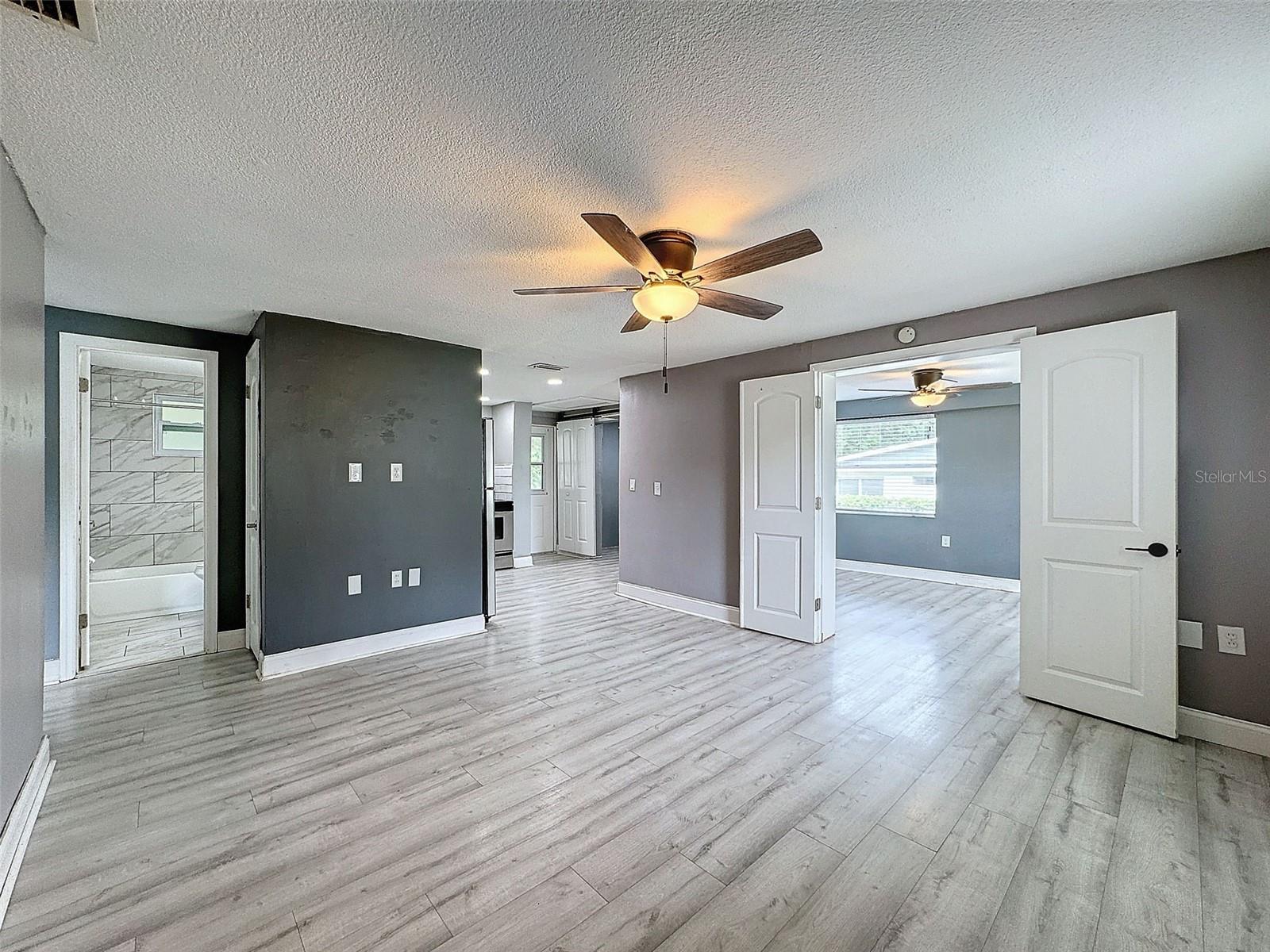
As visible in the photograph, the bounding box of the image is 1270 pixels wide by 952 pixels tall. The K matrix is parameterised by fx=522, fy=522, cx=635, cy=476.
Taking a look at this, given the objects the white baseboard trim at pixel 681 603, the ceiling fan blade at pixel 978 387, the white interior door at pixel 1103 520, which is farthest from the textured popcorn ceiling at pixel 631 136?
the white baseboard trim at pixel 681 603

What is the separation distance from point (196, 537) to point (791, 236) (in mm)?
6972

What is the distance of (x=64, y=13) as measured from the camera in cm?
119

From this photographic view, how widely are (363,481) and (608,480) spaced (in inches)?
196

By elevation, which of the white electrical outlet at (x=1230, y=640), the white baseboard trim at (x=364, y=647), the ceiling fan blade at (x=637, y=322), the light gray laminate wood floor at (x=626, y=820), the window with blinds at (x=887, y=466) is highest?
the ceiling fan blade at (x=637, y=322)

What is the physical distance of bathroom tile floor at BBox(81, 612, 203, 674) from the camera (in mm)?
3652

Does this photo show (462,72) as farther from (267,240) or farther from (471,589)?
(471,589)

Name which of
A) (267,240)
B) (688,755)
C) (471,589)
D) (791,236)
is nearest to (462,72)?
(791,236)

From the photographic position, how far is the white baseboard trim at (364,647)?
3410 millimetres

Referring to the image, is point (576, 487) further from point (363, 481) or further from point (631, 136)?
point (631, 136)

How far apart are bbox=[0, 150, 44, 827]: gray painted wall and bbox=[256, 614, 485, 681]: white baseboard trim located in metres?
1.17

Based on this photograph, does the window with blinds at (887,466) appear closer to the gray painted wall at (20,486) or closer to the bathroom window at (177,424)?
the gray painted wall at (20,486)

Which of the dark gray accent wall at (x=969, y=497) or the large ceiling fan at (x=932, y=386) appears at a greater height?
the large ceiling fan at (x=932, y=386)

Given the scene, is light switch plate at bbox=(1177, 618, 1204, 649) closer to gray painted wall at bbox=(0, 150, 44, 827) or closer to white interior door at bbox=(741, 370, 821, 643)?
white interior door at bbox=(741, 370, 821, 643)

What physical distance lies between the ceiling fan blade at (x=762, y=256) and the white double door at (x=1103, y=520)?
1984 millimetres
